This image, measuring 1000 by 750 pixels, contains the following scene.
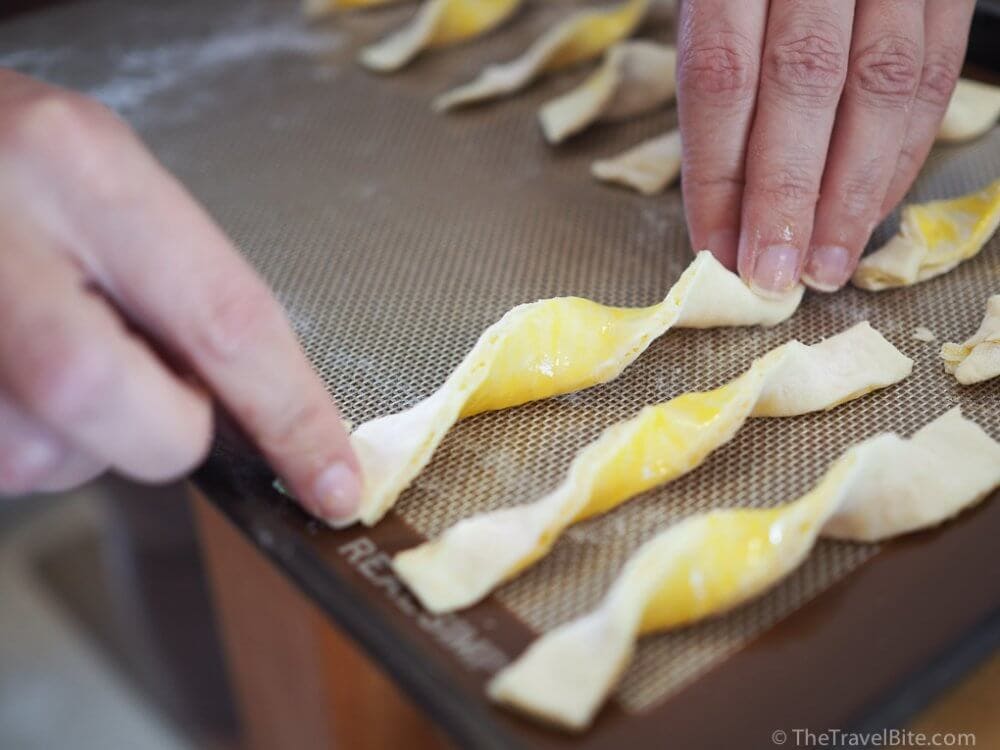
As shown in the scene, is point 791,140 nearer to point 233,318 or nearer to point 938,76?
point 938,76

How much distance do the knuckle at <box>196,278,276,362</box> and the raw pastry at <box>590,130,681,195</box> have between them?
2.45 ft

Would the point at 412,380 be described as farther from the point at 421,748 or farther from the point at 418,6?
the point at 418,6

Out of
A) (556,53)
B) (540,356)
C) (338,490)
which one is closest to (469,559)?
(338,490)

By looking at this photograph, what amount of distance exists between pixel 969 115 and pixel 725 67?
1.58 ft

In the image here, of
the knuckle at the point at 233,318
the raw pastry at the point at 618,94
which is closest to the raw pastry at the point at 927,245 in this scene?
the raw pastry at the point at 618,94

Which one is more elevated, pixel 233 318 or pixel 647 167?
pixel 233 318

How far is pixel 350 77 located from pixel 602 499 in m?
1.09

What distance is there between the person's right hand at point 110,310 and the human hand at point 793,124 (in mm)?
560

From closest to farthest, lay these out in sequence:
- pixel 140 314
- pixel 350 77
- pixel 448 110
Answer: pixel 140 314 < pixel 448 110 < pixel 350 77

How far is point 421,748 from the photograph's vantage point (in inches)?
46.0

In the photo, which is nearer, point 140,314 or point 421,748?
point 140,314

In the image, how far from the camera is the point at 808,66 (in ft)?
3.59

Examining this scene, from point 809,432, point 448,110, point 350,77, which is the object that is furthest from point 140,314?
point 350,77

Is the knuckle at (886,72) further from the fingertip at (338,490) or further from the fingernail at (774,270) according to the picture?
the fingertip at (338,490)
